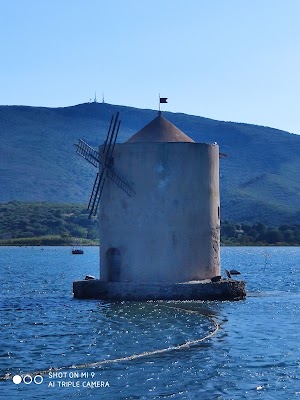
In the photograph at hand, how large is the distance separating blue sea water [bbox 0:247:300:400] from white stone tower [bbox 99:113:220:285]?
141 centimetres

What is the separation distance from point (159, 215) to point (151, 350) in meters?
9.67

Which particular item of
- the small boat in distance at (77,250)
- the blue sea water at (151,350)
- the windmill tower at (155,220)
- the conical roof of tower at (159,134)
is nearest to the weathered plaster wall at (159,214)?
the windmill tower at (155,220)

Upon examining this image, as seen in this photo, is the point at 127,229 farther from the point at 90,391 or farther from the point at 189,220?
the point at 90,391

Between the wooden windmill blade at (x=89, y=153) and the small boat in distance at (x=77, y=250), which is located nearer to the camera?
the wooden windmill blade at (x=89, y=153)

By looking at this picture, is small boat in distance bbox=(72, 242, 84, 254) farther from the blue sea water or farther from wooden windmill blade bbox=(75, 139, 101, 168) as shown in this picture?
the blue sea water

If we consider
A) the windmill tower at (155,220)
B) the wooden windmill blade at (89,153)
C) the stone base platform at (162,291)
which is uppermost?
the wooden windmill blade at (89,153)

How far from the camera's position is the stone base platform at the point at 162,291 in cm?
2834

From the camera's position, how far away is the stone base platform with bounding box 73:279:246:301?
93.0 feet

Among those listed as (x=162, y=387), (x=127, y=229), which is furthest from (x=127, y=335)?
(x=127, y=229)

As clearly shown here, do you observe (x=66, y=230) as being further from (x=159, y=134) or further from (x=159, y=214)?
(x=159, y=214)

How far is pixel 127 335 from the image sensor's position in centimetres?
2181

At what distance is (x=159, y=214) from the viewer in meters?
28.9

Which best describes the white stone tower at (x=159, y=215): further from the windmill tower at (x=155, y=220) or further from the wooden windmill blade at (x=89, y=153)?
the wooden windmill blade at (x=89, y=153)

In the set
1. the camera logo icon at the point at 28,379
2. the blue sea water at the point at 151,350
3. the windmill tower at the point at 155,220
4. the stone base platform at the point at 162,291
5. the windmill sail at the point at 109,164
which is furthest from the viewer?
the windmill sail at the point at 109,164
